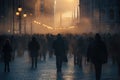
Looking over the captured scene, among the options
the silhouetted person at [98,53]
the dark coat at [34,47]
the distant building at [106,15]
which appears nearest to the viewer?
the silhouetted person at [98,53]

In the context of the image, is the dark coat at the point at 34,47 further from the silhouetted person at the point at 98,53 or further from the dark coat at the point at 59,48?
the silhouetted person at the point at 98,53

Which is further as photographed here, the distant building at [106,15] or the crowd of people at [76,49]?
the distant building at [106,15]

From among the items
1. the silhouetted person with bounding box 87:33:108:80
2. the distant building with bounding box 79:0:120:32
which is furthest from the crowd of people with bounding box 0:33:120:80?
the distant building with bounding box 79:0:120:32

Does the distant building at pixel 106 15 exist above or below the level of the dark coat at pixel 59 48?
below

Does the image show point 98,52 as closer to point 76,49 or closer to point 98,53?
point 98,53

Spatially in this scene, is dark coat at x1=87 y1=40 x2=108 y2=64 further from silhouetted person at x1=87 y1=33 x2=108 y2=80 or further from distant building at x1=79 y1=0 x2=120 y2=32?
distant building at x1=79 y1=0 x2=120 y2=32

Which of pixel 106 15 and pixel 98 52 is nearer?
pixel 98 52

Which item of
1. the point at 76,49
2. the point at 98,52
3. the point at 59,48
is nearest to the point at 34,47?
the point at 76,49

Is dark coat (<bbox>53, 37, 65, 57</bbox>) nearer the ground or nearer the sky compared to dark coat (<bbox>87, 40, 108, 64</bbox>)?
nearer the ground

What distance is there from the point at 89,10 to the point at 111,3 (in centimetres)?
1931

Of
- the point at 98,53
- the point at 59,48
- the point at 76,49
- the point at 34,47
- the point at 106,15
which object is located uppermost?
the point at 98,53

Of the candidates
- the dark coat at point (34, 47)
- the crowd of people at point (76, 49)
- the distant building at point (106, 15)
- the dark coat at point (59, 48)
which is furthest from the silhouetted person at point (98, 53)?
the distant building at point (106, 15)

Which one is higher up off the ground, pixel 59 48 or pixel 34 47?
pixel 59 48

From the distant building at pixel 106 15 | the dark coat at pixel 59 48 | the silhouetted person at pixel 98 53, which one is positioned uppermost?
the silhouetted person at pixel 98 53
